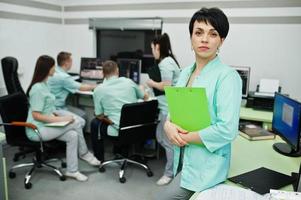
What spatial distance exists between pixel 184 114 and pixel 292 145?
3.05 ft

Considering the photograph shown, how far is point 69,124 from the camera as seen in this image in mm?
2885

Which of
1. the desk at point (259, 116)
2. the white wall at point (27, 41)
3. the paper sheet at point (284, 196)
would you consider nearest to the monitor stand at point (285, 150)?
the desk at point (259, 116)

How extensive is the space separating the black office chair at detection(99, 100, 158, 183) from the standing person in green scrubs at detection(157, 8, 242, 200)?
1.39 meters

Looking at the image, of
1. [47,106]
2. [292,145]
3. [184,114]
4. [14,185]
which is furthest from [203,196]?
[14,185]

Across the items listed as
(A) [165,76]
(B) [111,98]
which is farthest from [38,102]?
(A) [165,76]

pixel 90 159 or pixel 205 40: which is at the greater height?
pixel 205 40

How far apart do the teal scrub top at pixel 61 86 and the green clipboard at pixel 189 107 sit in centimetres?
244

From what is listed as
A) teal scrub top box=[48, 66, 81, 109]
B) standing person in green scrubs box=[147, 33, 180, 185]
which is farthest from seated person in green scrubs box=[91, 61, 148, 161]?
teal scrub top box=[48, 66, 81, 109]

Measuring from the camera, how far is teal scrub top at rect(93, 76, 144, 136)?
2863 millimetres

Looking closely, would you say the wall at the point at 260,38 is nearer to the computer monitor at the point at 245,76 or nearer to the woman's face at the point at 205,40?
the computer monitor at the point at 245,76

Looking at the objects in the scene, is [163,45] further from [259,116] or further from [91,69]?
[91,69]

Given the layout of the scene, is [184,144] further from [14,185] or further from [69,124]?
[14,185]

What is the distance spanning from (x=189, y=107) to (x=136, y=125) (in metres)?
1.64

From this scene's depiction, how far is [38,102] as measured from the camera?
8.59 ft
